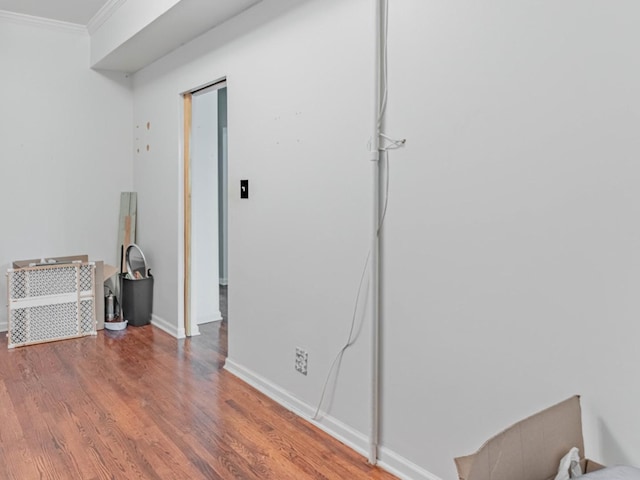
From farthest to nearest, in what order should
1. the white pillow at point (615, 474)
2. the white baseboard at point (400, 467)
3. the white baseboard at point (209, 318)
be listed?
the white baseboard at point (209, 318)
the white baseboard at point (400, 467)
the white pillow at point (615, 474)

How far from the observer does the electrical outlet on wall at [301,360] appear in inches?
108

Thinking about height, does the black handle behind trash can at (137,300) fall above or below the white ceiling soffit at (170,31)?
below

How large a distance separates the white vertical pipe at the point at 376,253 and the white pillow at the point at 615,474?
1.05 meters

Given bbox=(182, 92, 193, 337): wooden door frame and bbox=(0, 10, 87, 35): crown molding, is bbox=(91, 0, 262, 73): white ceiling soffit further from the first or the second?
bbox=(182, 92, 193, 337): wooden door frame

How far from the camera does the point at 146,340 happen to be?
414 centimetres

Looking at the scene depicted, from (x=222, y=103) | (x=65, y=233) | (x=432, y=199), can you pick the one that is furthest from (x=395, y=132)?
(x=222, y=103)

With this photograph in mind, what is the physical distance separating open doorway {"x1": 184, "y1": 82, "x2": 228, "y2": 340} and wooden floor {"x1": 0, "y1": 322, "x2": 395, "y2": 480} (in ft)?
2.43

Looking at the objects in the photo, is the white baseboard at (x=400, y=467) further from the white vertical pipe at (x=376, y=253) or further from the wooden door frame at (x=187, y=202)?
the wooden door frame at (x=187, y=202)

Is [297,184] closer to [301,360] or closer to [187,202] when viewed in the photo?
[301,360]

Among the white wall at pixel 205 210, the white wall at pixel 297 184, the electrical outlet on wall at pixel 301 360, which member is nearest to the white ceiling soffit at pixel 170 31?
the white wall at pixel 297 184

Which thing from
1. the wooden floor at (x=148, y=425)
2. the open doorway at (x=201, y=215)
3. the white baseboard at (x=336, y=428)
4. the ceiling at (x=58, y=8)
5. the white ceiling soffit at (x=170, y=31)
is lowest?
the wooden floor at (x=148, y=425)

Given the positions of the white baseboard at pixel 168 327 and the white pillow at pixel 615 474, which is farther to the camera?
the white baseboard at pixel 168 327

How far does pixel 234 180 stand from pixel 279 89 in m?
0.72

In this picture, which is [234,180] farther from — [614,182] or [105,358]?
[614,182]
